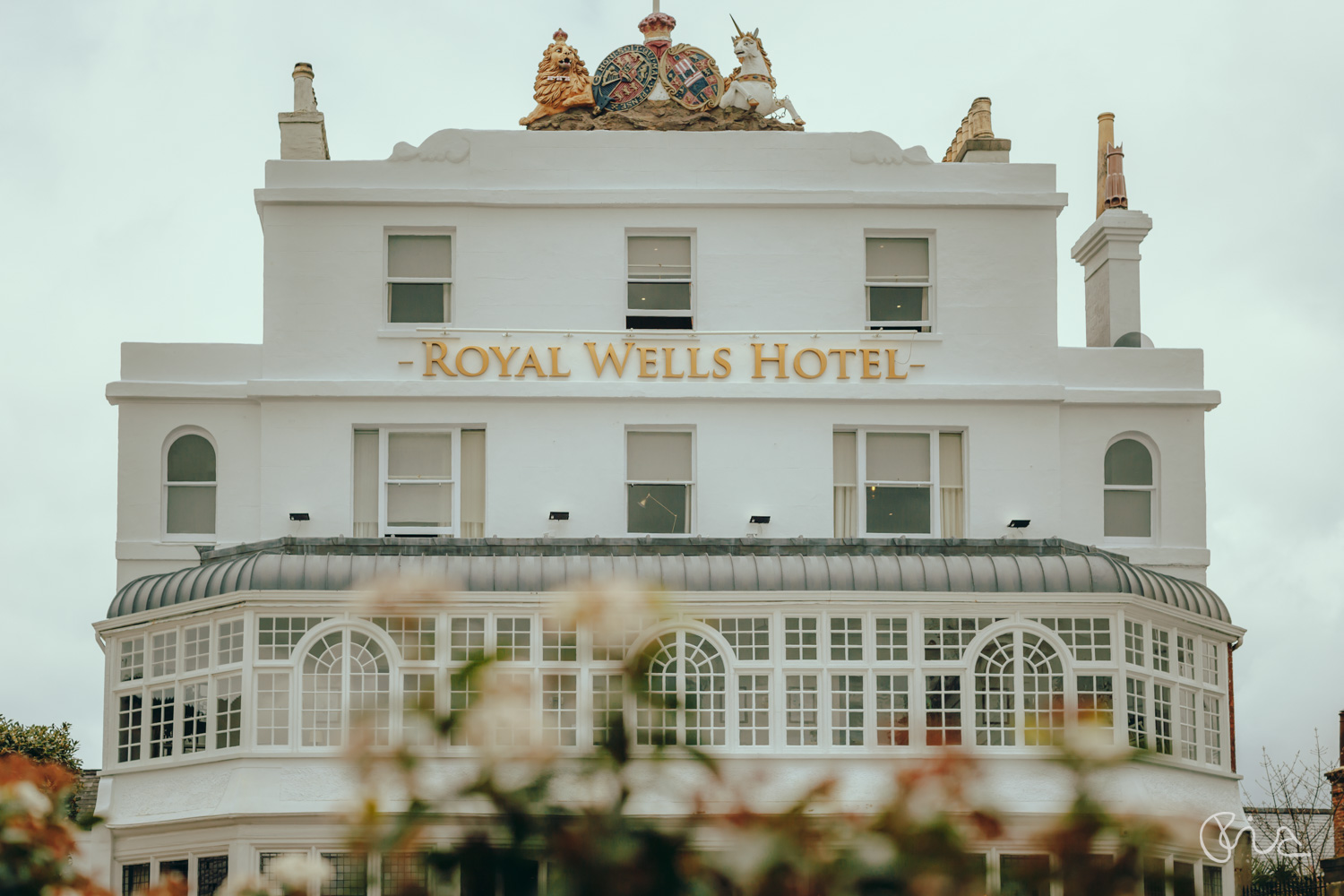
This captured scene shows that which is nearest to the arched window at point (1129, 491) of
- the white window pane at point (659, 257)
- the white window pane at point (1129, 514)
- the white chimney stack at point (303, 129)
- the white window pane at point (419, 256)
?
the white window pane at point (1129, 514)

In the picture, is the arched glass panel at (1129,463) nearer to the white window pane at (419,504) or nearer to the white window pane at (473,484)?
the white window pane at (473,484)

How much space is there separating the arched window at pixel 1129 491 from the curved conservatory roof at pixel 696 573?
3.50m

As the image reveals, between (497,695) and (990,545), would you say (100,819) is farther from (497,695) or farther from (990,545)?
(990,545)

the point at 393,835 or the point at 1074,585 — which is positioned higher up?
the point at 1074,585

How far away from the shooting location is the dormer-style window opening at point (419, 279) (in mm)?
24531

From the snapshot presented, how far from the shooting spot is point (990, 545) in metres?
22.6

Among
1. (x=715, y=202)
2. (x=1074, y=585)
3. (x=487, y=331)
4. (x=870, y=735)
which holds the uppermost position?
(x=715, y=202)

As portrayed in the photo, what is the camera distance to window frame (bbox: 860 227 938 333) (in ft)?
81.0

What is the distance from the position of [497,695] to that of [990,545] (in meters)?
18.4

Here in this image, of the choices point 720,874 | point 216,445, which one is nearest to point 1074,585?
point 216,445

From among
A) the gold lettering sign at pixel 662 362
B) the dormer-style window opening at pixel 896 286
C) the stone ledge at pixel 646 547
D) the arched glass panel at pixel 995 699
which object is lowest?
the arched glass panel at pixel 995 699

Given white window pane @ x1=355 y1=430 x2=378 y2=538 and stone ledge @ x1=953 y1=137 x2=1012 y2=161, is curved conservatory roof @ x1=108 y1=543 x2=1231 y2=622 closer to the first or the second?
white window pane @ x1=355 y1=430 x2=378 y2=538

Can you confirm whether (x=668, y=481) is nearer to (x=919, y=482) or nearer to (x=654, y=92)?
(x=919, y=482)

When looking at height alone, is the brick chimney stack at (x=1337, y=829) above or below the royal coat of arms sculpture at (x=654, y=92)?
below
